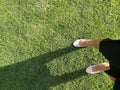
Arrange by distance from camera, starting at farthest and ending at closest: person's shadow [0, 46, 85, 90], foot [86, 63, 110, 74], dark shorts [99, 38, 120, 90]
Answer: foot [86, 63, 110, 74]
person's shadow [0, 46, 85, 90]
dark shorts [99, 38, 120, 90]

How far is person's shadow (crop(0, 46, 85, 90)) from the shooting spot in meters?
3.87

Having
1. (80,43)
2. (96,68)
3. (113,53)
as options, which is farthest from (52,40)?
(113,53)

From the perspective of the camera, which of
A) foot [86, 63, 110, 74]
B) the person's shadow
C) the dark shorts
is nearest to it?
the dark shorts

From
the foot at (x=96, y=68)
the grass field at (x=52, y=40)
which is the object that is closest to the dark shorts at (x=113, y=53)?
the foot at (x=96, y=68)

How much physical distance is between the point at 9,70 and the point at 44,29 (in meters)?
0.73

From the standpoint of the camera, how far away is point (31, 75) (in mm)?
3928

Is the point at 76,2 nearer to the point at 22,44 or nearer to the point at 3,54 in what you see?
the point at 22,44

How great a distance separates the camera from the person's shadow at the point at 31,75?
387cm

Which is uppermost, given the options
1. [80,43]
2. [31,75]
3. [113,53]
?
[113,53]

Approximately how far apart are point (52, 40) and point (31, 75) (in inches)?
21.8

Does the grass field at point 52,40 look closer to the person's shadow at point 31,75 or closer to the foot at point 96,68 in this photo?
the person's shadow at point 31,75

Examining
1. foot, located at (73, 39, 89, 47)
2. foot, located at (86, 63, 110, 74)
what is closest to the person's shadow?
foot, located at (73, 39, 89, 47)

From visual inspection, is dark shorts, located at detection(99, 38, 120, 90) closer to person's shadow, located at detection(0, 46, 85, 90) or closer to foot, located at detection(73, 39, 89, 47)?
foot, located at detection(73, 39, 89, 47)

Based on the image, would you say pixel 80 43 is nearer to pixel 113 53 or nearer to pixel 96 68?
pixel 96 68
